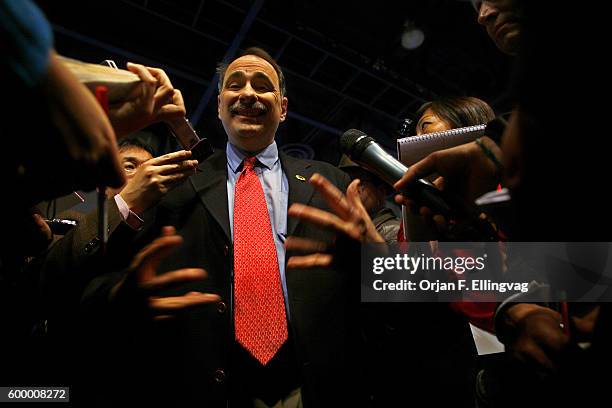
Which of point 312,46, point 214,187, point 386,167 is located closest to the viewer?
Result: point 386,167

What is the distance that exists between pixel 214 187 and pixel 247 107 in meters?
0.42

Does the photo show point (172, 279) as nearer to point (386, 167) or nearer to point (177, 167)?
point (177, 167)

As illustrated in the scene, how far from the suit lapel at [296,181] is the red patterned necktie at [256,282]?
10 cm

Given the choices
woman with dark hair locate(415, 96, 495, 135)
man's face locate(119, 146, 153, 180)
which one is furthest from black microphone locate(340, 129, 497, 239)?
man's face locate(119, 146, 153, 180)

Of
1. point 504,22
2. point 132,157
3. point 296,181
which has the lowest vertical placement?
point 296,181

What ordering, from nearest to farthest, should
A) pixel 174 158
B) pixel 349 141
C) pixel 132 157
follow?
1. pixel 349 141
2. pixel 174 158
3. pixel 132 157

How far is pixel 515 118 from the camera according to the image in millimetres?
761

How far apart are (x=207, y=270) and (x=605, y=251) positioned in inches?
45.1

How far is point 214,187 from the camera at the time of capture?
1.63 m

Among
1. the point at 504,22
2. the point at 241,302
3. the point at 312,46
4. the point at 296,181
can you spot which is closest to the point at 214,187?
the point at 296,181

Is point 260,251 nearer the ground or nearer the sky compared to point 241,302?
nearer the sky

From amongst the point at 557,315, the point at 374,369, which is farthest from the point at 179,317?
the point at 557,315

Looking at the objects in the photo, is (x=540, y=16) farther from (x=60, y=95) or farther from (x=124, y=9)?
(x=124, y=9)

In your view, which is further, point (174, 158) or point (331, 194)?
point (174, 158)
